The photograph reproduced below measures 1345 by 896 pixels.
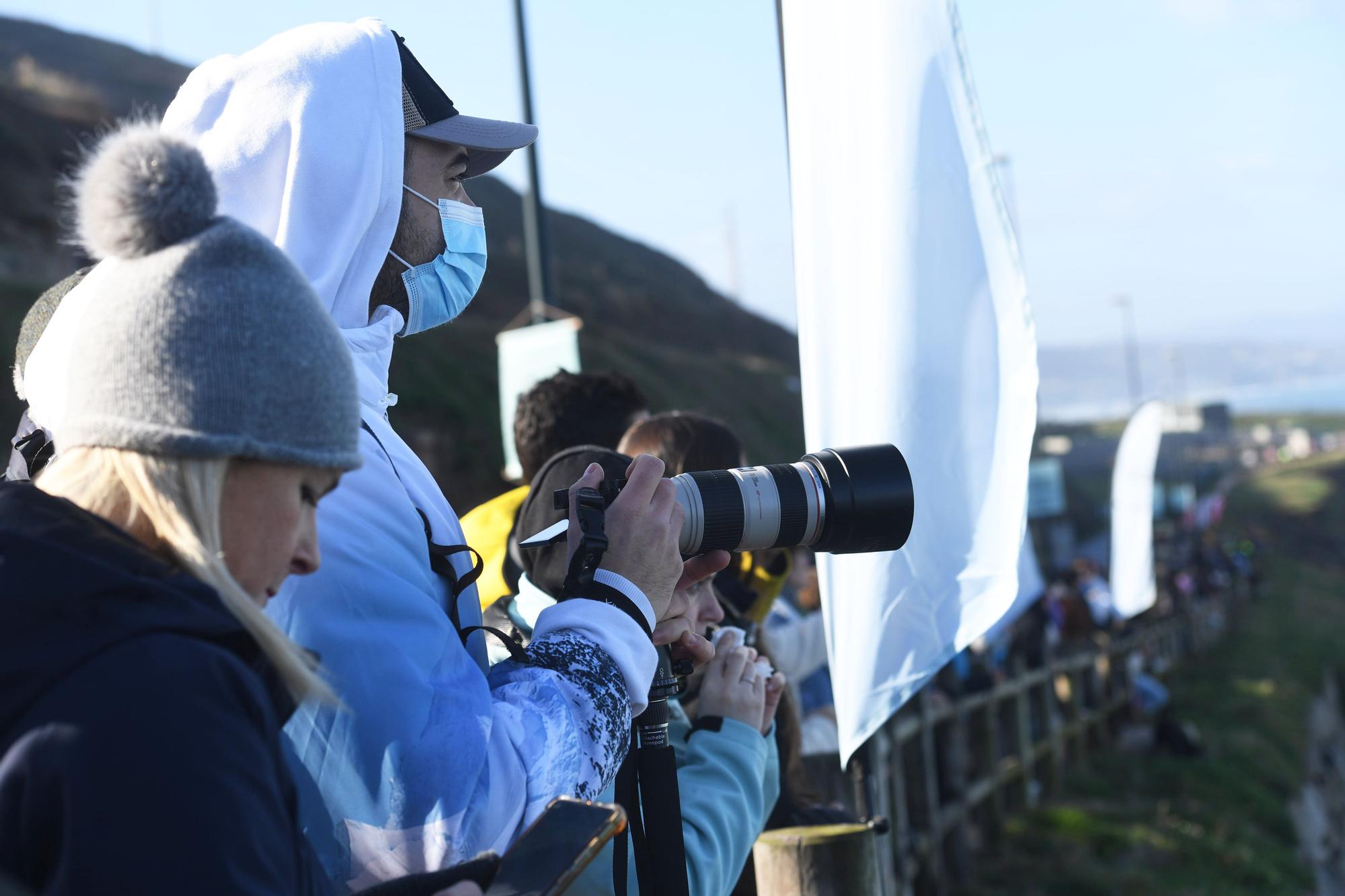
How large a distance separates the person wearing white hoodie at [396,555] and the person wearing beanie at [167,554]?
0.17m

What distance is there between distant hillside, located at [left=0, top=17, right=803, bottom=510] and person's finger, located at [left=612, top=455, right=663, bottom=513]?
83 cm

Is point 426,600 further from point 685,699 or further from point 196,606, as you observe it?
point 685,699

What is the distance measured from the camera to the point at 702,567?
6.89ft

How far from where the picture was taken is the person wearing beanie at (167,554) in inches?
39.4

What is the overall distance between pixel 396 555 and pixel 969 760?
800 cm

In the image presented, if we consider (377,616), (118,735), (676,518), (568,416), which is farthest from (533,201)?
(118,735)

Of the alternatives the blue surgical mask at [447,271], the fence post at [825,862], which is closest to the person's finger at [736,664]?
the fence post at [825,862]

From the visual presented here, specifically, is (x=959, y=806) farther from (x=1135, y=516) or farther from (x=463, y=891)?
(x=1135, y=516)

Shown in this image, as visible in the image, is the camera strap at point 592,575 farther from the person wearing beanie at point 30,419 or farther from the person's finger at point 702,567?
the person wearing beanie at point 30,419

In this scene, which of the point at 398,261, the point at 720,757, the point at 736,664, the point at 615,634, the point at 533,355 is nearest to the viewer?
the point at 615,634

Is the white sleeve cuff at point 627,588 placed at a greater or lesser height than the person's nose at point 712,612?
greater

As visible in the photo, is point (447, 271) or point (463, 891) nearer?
point (463, 891)

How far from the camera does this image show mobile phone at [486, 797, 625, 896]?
4.20 feet

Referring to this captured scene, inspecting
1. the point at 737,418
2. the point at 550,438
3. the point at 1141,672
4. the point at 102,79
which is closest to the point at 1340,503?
the point at 737,418
